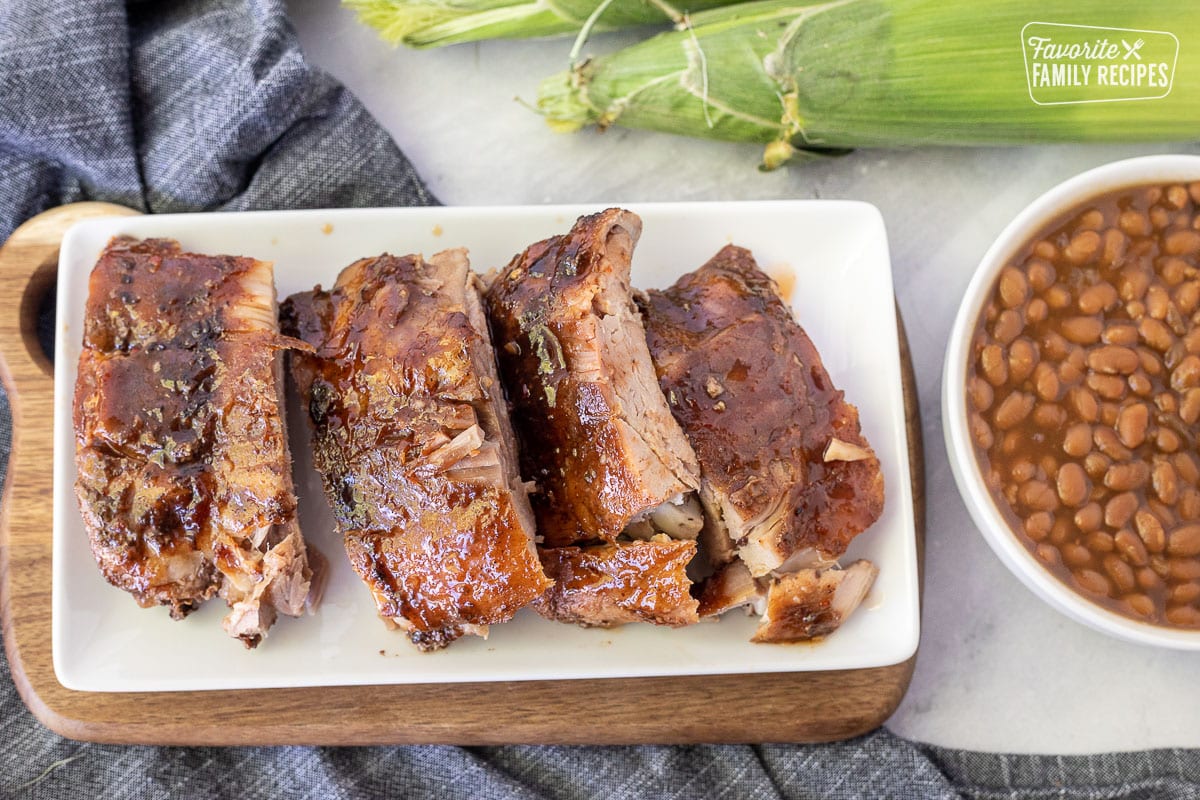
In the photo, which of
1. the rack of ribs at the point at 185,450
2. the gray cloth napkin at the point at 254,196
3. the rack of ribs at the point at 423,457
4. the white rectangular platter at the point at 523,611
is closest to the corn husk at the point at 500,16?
the gray cloth napkin at the point at 254,196

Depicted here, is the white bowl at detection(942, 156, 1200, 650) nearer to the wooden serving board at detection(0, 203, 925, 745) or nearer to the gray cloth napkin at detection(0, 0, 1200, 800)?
the wooden serving board at detection(0, 203, 925, 745)

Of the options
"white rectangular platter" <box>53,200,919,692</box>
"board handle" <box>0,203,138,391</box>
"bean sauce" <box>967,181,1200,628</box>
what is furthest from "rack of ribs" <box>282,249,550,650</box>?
"bean sauce" <box>967,181,1200,628</box>

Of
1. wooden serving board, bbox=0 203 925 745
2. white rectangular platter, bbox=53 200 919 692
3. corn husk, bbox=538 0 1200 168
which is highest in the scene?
corn husk, bbox=538 0 1200 168

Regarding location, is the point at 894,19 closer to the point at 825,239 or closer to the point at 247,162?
the point at 825,239

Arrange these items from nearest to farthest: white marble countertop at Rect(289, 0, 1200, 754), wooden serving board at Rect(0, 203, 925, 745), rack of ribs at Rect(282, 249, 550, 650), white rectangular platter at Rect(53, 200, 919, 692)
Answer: rack of ribs at Rect(282, 249, 550, 650), white rectangular platter at Rect(53, 200, 919, 692), wooden serving board at Rect(0, 203, 925, 745), white marble countertop at Rect(289, 0, 1200, 754)

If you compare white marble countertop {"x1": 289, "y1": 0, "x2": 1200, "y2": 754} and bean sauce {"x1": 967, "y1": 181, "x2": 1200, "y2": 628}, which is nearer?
bean sauce {"x1": 967, "y1": 181, "x2": 1200, "y2": 628}

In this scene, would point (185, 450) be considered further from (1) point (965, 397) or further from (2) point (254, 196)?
(1) point (965, 397)

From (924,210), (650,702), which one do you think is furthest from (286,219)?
(924,210)
